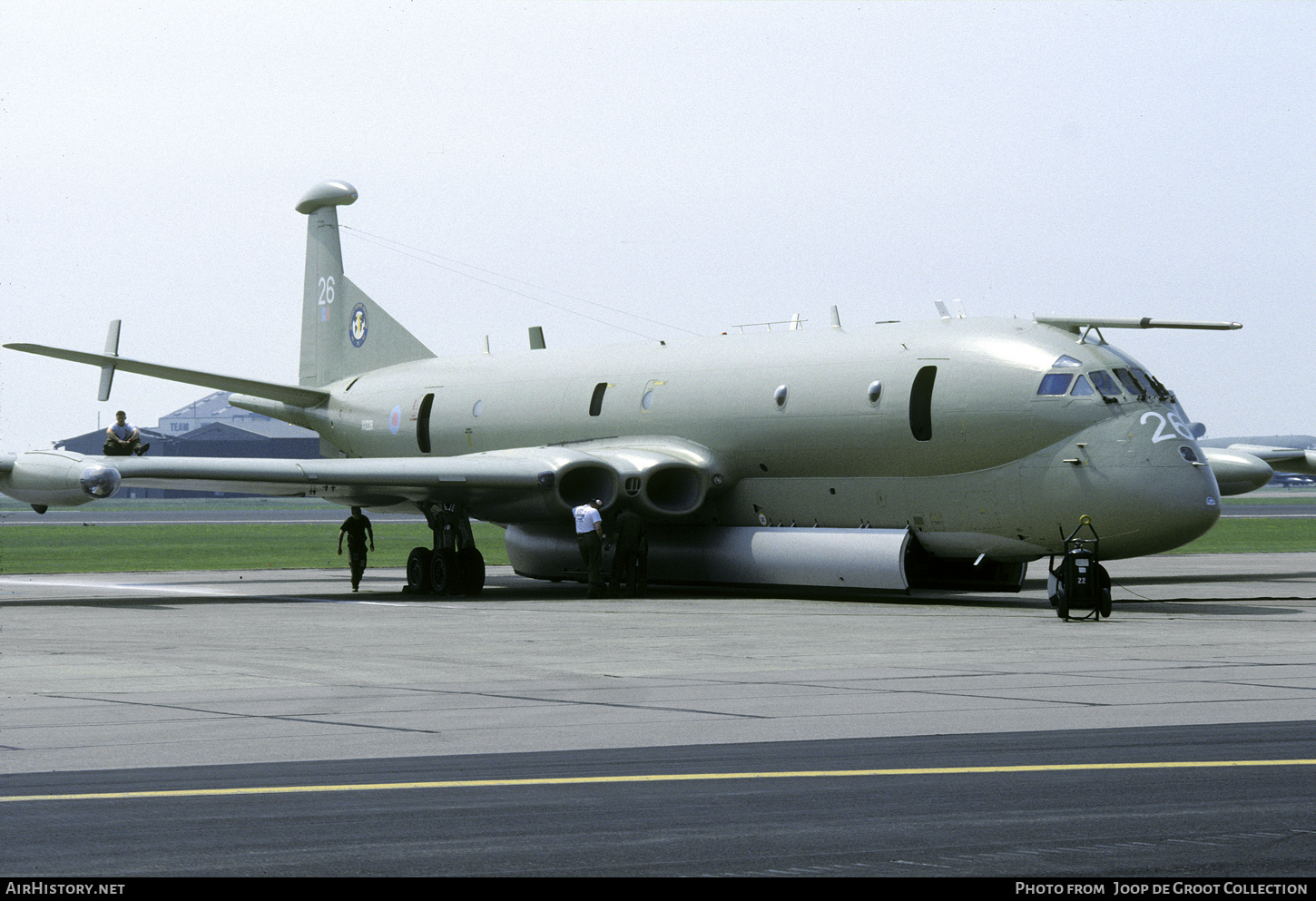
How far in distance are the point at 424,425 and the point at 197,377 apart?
4.19 metres

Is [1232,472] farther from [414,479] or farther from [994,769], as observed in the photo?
[994,769]

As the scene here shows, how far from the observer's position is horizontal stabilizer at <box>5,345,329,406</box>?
27.7 meters

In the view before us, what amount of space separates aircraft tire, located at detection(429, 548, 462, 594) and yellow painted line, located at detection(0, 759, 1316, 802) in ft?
57.1

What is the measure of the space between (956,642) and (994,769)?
788 centimetres

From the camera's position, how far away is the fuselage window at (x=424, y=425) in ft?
99.9

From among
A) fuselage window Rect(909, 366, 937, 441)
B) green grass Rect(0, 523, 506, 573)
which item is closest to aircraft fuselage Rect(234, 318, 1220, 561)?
fuselage window Rect(909, 366, 937, 441)

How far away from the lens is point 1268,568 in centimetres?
3183

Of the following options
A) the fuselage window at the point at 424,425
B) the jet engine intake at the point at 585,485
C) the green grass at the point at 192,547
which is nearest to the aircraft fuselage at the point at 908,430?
the jet engine intake at the point at 585,485

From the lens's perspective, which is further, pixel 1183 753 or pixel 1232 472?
pixel 1232 472

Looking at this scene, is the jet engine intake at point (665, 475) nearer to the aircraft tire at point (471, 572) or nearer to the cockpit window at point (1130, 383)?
the aircraft tire at point (471, 572)

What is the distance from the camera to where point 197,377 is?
2938cm

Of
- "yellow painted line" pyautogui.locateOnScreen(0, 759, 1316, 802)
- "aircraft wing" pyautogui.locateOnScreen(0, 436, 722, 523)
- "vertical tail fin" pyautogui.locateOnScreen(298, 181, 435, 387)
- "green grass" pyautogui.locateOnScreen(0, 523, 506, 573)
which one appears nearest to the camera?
"yellow painted line" pyautogui.locateOnScreen(0, 759, 1316, 802)

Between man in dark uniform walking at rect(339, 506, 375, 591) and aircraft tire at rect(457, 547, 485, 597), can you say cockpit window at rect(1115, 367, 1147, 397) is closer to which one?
Result: aircraft tire at rect(457, 547, 485, 597)
